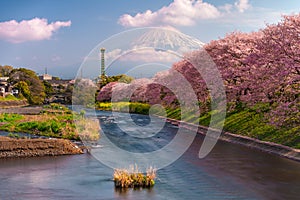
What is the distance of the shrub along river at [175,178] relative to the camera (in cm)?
2098

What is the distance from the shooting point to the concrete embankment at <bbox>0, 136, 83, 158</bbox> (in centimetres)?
3034

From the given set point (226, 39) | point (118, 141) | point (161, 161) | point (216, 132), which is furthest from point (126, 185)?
point (226, 39)

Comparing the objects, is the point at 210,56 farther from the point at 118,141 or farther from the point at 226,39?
the point at 118,141

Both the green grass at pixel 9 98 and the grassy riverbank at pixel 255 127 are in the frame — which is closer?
the grassy riverbank at pixel 255 127

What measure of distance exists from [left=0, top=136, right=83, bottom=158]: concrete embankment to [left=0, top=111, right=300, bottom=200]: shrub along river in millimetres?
1080

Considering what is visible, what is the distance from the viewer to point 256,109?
149ft

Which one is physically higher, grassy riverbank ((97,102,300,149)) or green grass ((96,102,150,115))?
green grass ((96,102,150,115))

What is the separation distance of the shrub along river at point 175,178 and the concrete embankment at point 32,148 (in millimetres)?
1080

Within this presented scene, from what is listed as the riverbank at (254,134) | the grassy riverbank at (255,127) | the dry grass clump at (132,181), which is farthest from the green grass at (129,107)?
the dry grass clump at (132,181)

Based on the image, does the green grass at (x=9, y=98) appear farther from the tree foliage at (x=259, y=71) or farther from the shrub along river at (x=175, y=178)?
the shrub along river at (x=175, y=178)

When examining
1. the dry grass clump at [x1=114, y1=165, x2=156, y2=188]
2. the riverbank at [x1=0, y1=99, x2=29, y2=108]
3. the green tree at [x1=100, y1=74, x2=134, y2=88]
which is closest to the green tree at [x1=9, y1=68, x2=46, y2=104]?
the riverbank at [x1=0, y1=99, x2=29, y2=108]

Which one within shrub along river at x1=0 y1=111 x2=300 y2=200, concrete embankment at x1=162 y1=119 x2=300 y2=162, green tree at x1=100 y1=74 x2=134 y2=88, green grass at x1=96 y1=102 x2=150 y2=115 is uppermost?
green tree at x1=100 y1=74 x2=134 y2=88

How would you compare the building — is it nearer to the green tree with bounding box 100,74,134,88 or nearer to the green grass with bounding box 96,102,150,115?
the green tree with bounding box 100,74,134,88

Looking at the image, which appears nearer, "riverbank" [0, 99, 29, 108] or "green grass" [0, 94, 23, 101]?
"riverbank" [0, 99, 29, 108]
